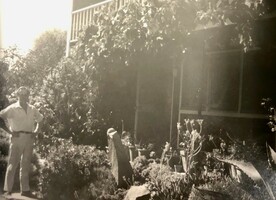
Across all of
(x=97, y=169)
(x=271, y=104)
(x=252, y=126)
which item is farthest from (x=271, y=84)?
(x=97, y=169)

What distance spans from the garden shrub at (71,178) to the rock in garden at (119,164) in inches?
4.6

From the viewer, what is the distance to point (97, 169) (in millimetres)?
6586

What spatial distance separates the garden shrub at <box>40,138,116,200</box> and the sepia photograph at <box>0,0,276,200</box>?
0.06ft

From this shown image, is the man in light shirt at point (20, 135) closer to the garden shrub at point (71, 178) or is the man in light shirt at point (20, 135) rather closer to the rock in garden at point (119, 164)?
the garden shrub at point (71, 178)

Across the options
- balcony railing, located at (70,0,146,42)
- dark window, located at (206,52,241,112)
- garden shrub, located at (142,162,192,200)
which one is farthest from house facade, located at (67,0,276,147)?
garden shrub, located at (142,162,192,200)

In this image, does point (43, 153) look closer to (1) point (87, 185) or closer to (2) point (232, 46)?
(1) point (87, 185)

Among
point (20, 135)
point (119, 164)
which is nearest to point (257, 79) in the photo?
point (119, 164)

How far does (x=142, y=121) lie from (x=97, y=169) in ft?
12.3

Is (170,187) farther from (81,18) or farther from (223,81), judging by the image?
(81,18)

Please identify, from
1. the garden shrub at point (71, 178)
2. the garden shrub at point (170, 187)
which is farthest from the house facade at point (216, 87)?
the garden shrub at point (71, 178)

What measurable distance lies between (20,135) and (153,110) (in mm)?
4566

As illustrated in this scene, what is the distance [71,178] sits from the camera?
20.6ft

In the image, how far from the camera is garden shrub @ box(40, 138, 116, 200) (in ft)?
20.1

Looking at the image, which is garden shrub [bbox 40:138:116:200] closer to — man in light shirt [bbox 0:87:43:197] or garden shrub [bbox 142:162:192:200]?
man in light shirt [bbox 0:87:43:197]
